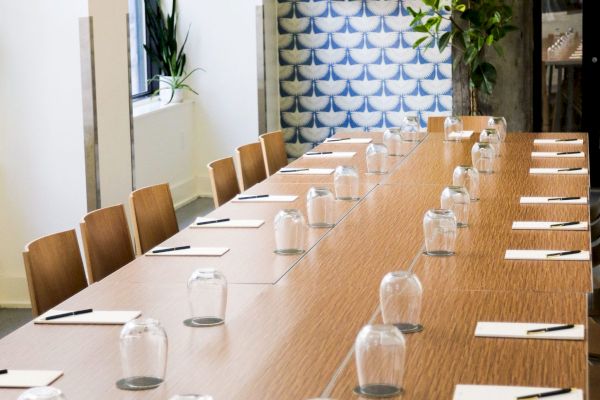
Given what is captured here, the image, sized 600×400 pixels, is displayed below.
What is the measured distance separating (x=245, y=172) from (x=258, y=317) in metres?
3.52

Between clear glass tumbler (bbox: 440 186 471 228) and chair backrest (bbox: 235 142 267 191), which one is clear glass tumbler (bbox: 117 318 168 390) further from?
chair backrest (bbox: 235 142 267 191)

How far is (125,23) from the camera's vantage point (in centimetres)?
667

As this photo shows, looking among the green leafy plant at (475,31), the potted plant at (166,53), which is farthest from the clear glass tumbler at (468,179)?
the potted plant at (166,53)

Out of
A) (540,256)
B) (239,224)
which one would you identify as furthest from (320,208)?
(540,256)

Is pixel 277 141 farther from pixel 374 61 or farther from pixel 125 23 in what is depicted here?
pixel 374 61

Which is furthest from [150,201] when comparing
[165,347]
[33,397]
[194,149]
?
[194,149]

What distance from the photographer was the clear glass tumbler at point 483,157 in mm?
5750

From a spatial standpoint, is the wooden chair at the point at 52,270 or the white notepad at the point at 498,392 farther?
the wooden chair at the point at 52,270

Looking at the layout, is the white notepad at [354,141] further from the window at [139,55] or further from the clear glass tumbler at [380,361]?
the clear glass tumbler at [380,361]

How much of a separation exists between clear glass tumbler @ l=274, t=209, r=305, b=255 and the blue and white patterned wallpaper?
6268 mm

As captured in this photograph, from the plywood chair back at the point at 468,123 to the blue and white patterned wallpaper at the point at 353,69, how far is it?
1773 millimetres

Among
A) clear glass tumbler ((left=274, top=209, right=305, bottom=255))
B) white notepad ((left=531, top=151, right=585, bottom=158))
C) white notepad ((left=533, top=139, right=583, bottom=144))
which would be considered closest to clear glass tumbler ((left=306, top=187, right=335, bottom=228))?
clear glass tumbler ((left=274, top=209, right=305, bottom=255))

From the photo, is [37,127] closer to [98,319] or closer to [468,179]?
[468,179]

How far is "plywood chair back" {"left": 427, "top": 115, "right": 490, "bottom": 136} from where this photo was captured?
8117 millimetres
